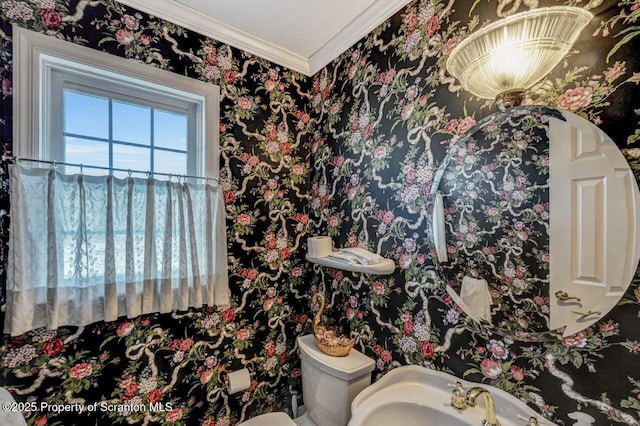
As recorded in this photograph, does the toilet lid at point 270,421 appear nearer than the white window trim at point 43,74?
No

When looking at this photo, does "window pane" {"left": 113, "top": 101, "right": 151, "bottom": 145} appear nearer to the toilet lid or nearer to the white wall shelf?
the white wall shelf

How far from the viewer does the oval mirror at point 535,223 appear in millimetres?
738

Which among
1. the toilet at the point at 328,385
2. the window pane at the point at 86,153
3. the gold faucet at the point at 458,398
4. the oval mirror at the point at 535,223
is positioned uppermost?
the window pane at the point at 86,153

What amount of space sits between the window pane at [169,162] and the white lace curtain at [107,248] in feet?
0.48

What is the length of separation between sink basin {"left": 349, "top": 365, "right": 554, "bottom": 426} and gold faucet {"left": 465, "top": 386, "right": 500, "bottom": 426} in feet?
0.16

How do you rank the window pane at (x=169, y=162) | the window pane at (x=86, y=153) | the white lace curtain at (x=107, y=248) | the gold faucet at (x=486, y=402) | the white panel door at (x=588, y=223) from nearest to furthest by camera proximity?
the white panel door at (x=588, y=223), the gold faucet at (x=486, y=402), the white lace curtain at (x=107, y=248), the window pane at (x=86, y=153), the window pane at (x=169, y=162)

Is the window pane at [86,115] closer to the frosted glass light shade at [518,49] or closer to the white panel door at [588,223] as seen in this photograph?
the frosted glass light shade at [518,49]

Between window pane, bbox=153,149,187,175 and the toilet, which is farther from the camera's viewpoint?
window pane, bbox=153,149,187,175

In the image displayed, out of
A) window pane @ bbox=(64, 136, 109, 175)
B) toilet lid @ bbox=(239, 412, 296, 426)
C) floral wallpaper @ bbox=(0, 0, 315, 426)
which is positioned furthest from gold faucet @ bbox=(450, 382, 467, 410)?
window pane @ bbox=(64, 136, 109, 175)

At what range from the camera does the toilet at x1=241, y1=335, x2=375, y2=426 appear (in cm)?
126

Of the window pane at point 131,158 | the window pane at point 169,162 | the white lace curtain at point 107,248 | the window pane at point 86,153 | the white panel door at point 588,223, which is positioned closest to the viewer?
the white panel door at point 588,223

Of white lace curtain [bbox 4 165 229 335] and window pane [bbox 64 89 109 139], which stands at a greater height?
window pane [bbox 64 89 109 139]

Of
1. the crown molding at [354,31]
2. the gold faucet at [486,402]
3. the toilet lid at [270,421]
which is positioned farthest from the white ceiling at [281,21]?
the toilet lid at [270,421]

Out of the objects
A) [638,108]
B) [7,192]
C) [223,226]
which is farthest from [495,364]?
[7,192]
